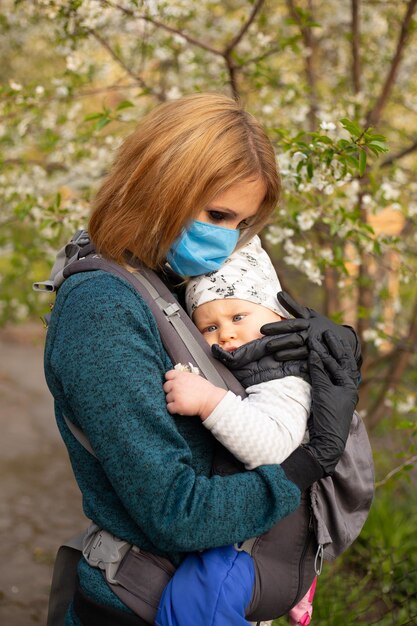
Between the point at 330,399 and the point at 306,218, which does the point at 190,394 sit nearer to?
the point at 330,399

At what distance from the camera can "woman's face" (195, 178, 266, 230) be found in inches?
71.8

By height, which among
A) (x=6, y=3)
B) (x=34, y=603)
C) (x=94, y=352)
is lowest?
(x=34, y=603)

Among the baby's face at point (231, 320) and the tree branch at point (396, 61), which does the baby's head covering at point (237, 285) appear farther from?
the tree branch at point (396, 61)

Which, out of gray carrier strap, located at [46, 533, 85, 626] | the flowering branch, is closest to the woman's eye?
gray carrier strap, located at [46, 533, 85, 626]

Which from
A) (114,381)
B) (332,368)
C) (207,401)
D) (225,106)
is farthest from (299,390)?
(225,106)

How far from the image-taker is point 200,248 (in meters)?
1.86

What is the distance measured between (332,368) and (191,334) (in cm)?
35

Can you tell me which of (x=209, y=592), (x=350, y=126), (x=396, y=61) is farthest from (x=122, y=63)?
(x=209, y=592)

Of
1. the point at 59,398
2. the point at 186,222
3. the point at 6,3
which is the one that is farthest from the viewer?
the point at 6,3

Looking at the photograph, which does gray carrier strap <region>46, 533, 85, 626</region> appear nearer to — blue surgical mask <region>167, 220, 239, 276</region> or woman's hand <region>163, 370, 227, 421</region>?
woman's hand <region>163, 370, 227, 421</region>

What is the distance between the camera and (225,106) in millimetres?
1868

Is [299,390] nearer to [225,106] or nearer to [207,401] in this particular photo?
[207,401]

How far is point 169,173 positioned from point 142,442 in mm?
628

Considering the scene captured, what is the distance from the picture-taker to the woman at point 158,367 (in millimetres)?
1518
